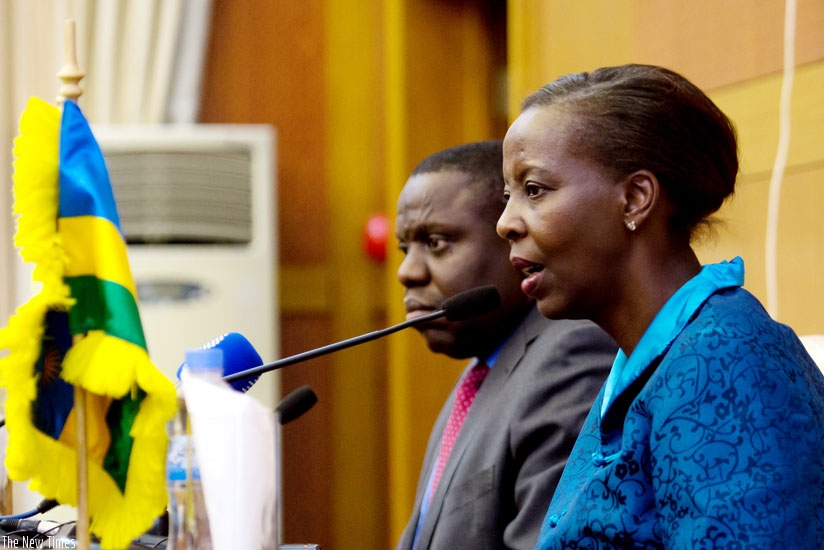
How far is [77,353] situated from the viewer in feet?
4.26

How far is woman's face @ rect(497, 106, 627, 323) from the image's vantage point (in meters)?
1.31

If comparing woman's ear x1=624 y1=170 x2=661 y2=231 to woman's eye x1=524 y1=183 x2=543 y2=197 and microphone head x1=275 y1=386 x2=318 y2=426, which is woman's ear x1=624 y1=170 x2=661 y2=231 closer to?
woman's eye x1=524 y1=183 x2=543 y2=197

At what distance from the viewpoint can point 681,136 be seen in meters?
1.29

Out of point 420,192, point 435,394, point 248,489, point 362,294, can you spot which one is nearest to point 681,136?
point 248,489

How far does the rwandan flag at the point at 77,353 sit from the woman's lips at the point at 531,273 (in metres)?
0.44

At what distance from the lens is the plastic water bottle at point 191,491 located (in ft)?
3.89

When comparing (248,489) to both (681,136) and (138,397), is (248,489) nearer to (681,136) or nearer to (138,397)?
(138,397)

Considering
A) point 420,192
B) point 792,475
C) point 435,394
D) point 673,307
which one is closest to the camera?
point 792,475

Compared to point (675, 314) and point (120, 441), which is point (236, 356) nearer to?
point (120, 441)

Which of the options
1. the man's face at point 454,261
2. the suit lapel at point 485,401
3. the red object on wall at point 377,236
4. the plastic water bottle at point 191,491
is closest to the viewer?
the plastic water bottle at point 191,491

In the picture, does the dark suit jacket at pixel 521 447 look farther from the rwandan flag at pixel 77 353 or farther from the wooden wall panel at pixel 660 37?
the wooden wall panel at pixel 660 37

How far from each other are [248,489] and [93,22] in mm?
3335

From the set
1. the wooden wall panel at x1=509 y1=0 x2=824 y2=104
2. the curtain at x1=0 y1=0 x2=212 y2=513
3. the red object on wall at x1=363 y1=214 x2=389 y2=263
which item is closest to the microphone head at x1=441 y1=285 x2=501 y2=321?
the wooden wall panel at x1=509 y1=0 x2=824 y2=104

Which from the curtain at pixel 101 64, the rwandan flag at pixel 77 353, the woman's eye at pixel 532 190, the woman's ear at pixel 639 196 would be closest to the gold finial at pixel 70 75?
the rwandan flag at pixel 77 353
